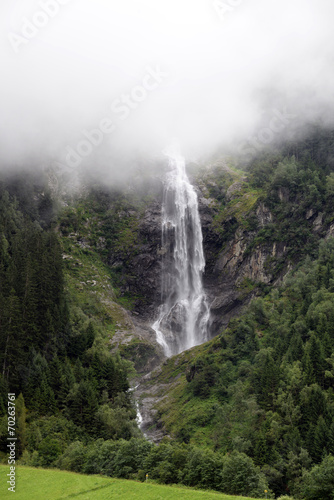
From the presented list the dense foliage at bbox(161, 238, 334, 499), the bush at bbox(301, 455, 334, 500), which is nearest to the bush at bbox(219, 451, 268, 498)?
the bush at bbox(301, 455, 334, 500)

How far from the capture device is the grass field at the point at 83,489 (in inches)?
1083

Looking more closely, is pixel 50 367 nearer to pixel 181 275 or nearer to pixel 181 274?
pixel 181 275

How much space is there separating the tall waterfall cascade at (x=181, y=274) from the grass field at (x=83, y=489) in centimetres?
7491

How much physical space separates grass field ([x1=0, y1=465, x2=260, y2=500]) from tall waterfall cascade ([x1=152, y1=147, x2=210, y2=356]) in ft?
246

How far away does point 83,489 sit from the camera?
30438mm

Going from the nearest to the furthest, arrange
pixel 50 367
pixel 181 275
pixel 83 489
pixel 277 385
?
pixel 83 489 < pixel 277 385 < pixel 50 367 < pixel 181 275

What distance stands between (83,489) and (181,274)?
9252cm

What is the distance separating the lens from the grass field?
27.5 meters

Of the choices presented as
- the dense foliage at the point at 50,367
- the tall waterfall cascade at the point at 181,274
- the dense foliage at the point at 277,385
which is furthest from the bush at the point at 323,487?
the tall waterfall cascade at the point at 181,274

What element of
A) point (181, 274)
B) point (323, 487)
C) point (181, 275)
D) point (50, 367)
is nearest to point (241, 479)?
point (323, 487)

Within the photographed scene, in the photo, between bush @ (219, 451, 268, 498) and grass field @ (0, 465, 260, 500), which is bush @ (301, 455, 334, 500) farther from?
grass field @ (0, 465, 260, 500)

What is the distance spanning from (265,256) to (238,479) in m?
82.6

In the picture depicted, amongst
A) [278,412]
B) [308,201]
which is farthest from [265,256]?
[278,412]

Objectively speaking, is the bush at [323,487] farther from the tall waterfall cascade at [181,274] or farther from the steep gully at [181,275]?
the tall waterfall cascade at [181,274]
